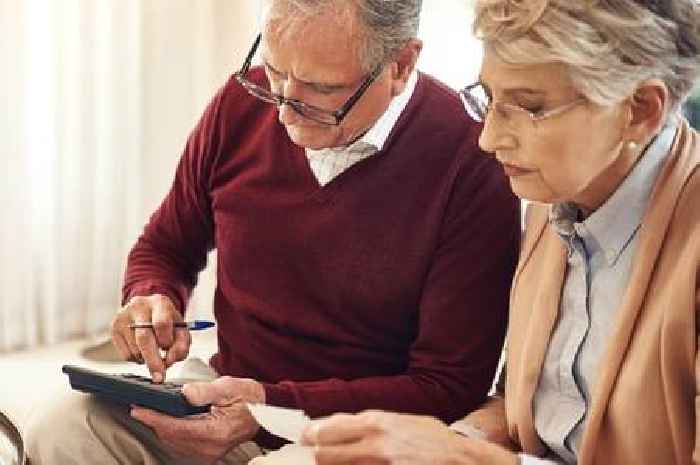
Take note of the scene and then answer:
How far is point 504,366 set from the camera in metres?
1.53

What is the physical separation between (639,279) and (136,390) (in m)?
0.68

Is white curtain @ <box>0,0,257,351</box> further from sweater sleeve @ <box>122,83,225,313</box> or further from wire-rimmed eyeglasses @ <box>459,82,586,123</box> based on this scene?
wire-rimmed eyeglasses @ <box>459,82,586,123</box>

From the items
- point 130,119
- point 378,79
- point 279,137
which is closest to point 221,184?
point 279,137

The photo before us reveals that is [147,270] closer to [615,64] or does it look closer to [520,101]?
[520,101]

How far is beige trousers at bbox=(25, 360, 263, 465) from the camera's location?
1.58 metres

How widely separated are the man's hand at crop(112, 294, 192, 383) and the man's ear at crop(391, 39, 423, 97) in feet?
1.56

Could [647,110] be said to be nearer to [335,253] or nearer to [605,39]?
[605,39]

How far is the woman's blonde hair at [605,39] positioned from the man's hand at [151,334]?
28.0 inches

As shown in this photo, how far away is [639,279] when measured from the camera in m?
1.22

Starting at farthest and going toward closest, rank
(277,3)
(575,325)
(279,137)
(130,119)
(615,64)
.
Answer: (130,119), (279,137), (277,3), (575,325), (615,64)

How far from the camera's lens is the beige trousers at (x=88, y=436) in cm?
158

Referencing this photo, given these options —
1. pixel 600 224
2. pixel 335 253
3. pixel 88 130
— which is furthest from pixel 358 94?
pixel 88 130

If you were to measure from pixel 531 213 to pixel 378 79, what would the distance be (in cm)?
28

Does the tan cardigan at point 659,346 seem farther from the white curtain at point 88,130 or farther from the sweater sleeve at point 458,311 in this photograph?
the white curtain at point 88,130
